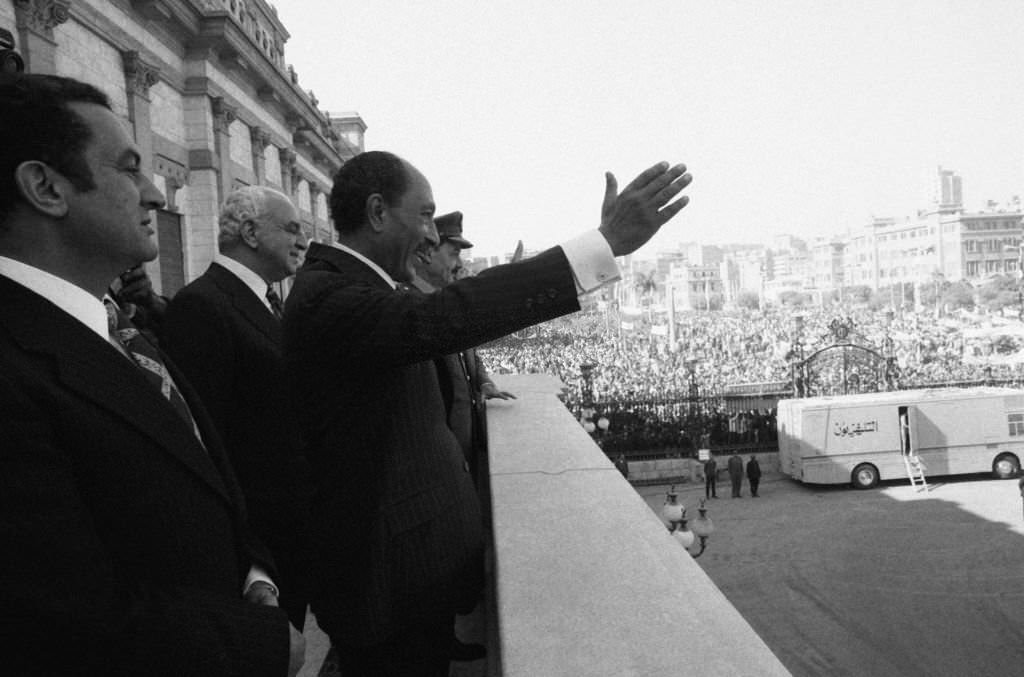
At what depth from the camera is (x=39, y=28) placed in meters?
11.9

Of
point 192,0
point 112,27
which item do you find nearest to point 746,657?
point 112,27

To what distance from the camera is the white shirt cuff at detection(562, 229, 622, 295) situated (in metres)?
1.74

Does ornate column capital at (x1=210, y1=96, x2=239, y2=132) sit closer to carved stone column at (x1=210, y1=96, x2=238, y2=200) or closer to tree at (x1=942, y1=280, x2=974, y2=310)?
carved stone column at (x1=210, y1=96, x2=238, y2=200)

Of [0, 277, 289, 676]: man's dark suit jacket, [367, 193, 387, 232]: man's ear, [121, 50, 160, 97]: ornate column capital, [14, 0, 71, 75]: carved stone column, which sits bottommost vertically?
[0, 277, 289, 676]: man's dark suit jacket

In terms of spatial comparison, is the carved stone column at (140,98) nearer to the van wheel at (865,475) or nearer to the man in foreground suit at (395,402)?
the man in foreground suit at (395,402)

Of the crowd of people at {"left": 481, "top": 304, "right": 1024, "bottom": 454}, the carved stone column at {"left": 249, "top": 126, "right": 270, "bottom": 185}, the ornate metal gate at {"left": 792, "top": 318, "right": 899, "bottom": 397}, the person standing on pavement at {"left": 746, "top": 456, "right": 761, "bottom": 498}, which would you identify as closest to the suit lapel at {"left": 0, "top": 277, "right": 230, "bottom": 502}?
the crowd of people at {"left": 481, "top": 304, "right": 1024, "bottom": 454}

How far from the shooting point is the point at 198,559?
1.40m

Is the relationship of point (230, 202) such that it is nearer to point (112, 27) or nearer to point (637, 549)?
point (637, 549)

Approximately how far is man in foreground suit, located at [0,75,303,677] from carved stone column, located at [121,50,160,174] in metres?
15.1

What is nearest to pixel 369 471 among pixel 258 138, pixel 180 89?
pixel 180 89

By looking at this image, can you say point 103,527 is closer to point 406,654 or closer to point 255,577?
point 255,577

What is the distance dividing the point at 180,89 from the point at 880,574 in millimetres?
18079

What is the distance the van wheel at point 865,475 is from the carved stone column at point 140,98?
20.4m

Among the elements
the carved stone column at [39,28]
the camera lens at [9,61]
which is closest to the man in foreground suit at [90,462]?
the camera lens at [9,61]
